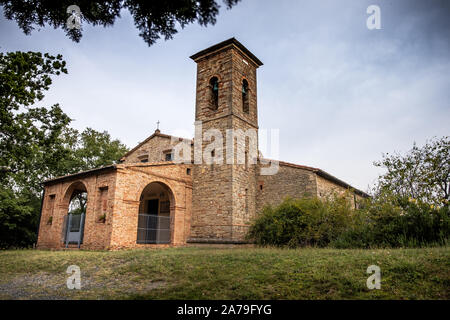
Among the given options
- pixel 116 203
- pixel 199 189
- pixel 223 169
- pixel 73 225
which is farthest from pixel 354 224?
pixel 73 225

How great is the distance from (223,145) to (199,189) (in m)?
2.64

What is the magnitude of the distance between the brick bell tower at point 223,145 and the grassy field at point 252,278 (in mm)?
5810

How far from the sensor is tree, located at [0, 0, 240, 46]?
369 cm

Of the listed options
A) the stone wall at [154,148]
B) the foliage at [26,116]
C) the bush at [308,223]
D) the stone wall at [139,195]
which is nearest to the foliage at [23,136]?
the foliage at [26,116]

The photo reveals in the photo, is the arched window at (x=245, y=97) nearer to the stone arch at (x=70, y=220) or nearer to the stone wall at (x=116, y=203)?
the stone wall at (x=116, y=203)

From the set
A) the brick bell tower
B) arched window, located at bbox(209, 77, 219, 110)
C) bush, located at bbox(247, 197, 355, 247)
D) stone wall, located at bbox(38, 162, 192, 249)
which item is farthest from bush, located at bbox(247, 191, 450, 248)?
arched window, located at bbox(209, 77, 219, 110)

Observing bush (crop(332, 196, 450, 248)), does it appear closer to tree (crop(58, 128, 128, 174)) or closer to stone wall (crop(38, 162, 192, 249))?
stone wall (crop(38, 162, 192, 249))

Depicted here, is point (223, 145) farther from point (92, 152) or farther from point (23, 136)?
point (92, 152)

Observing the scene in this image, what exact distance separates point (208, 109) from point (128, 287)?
11.3 meters

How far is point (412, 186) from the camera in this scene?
48.3 ft

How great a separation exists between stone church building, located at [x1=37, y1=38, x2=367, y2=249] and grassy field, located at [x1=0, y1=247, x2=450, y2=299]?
16.7ft

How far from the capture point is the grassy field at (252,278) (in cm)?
492

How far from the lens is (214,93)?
55.6 feet
